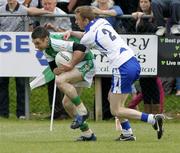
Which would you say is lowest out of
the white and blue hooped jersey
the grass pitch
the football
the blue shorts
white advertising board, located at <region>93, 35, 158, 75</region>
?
the grass pitch

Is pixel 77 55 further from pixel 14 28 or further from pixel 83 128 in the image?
pixel 14 28

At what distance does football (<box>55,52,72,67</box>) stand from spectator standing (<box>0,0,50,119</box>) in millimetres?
4262

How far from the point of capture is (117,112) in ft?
43.1

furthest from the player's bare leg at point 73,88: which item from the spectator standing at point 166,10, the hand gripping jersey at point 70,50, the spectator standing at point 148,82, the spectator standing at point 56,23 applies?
the spectator standing at point 148,82

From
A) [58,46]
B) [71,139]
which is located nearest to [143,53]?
[71,139]

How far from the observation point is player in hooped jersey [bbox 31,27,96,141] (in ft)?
44.1

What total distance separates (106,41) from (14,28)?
17.7 feet

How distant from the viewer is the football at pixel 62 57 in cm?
1377

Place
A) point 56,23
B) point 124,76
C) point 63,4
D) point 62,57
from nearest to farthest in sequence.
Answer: point 124,76 < point 62,57 < point 56,23 < point 63,4

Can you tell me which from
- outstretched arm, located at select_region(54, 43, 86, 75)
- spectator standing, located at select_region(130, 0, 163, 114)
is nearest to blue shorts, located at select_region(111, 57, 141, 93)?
outstretched arm, located at select_region(54, 43, 86, 75)

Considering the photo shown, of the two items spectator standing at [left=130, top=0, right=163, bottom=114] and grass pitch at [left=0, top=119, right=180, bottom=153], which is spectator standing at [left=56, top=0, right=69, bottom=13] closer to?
spectator standing at [left=130, top=0, right=163, bottom=114]

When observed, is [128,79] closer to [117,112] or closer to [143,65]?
[117,112]

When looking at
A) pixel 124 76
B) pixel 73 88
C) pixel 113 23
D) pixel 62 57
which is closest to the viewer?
pixel 124 76

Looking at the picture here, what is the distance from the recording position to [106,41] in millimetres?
13125
